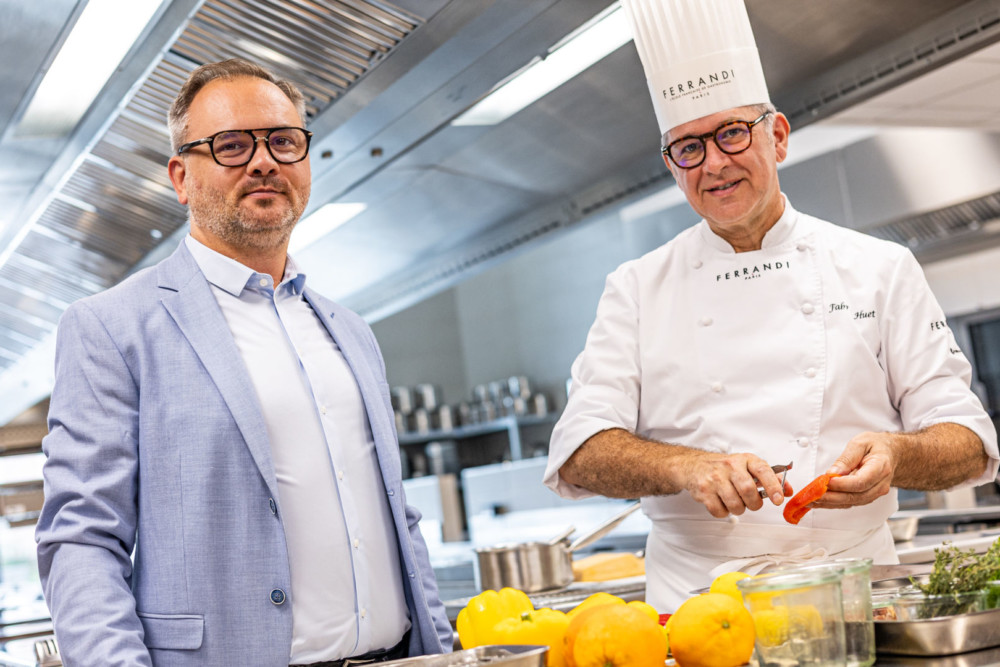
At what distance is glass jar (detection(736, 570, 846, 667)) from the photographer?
870 mm

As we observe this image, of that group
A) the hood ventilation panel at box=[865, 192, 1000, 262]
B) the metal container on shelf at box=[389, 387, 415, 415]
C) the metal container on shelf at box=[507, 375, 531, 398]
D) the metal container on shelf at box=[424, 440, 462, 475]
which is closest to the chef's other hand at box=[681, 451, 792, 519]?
the hood ventilation panel at box=[865, 192, 1000, 262]

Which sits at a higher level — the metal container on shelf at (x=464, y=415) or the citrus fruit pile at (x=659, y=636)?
the metal container on shelf at (x=464, y=415)

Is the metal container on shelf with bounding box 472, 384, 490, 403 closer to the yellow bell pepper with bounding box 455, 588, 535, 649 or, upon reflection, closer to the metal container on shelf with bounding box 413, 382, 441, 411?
the metal container on shelf with bounding box 413, 382, 441, 411

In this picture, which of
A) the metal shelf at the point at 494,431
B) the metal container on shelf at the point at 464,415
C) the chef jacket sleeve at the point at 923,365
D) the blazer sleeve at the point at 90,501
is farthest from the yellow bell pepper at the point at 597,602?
the metal container on shelf at the point at 464,415

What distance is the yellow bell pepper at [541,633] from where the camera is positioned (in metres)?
1.04

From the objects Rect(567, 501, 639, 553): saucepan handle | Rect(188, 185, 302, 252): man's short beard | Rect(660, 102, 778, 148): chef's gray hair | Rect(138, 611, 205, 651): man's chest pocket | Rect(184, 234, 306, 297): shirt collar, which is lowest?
Rect(138, 611, 205, 651): man's chest pocket

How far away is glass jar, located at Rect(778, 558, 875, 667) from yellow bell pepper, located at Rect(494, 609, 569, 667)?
0.26m

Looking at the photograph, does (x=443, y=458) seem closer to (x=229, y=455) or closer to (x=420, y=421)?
(x=420, y=421)

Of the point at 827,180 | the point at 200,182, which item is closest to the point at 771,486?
the point at 200,182

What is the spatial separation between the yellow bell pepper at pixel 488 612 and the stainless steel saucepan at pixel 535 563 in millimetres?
1154

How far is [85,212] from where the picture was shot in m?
3.61

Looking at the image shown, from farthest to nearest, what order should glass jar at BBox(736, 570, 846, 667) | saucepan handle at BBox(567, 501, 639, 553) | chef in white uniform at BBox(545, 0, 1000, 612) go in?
1. saucepan handle at BBox(567, 501, 639, 553)
2. chef in white uniform at BBox(545, 0, 1000, 612)
3. glass jar at BBox(736, 570, 846, 667)

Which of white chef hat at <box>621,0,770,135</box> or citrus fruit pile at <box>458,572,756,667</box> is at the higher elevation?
white chef hat at <box>621,0,770,135</box>

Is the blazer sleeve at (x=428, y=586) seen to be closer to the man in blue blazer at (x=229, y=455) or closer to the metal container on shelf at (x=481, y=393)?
the man in blue blazer at (x=229, y=455)
